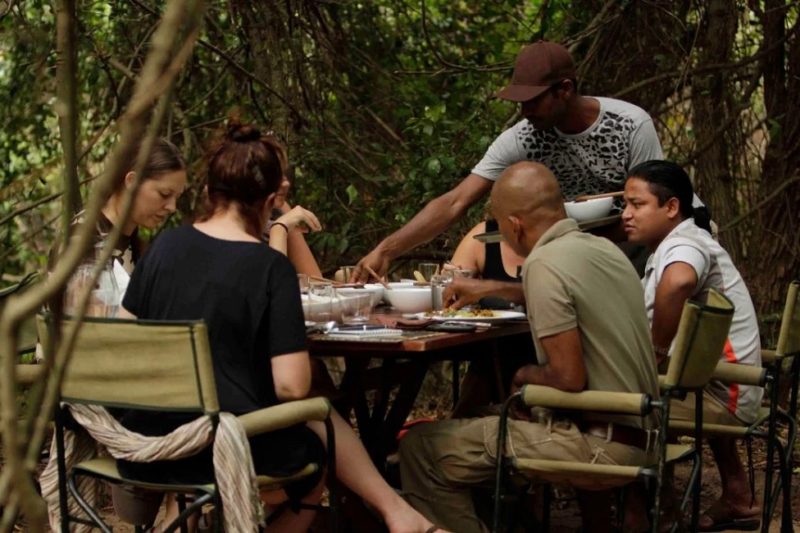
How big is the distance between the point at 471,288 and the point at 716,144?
10.2 ft

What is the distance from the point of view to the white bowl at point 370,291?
3979 mm

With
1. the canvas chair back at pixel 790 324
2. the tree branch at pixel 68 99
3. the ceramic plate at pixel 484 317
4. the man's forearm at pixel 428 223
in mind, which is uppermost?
the tree branch at pixel 68 99

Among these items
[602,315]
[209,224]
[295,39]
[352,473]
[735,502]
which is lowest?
[735,502]


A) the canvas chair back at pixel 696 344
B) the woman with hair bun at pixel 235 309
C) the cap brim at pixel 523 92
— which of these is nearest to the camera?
the woman with hair bun at pixel 235 309

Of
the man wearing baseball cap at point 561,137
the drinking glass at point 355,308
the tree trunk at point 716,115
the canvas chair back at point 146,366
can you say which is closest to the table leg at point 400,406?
the drinking glass at point 355,308

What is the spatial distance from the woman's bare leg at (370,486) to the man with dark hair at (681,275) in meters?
1.03

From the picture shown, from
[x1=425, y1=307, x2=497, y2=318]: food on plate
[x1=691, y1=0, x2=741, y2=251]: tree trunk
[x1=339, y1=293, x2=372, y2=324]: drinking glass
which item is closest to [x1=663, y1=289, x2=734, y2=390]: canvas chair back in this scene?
[x1=425, y1=307, x2=497, y2=318]: food on plate

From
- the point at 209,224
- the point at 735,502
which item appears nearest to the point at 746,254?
the point at 735,502

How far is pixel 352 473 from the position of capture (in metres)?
3.51

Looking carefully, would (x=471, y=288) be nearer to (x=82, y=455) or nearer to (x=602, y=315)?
(x=602, y=315)

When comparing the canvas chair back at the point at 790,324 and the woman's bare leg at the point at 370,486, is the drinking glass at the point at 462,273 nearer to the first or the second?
the woman's bare leg at the point at 370,486

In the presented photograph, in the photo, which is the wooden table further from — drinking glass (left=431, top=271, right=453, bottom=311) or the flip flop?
the flip flop

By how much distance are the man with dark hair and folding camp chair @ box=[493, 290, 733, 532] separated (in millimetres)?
540

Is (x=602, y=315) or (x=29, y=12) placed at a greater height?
(x=29, y=12)
